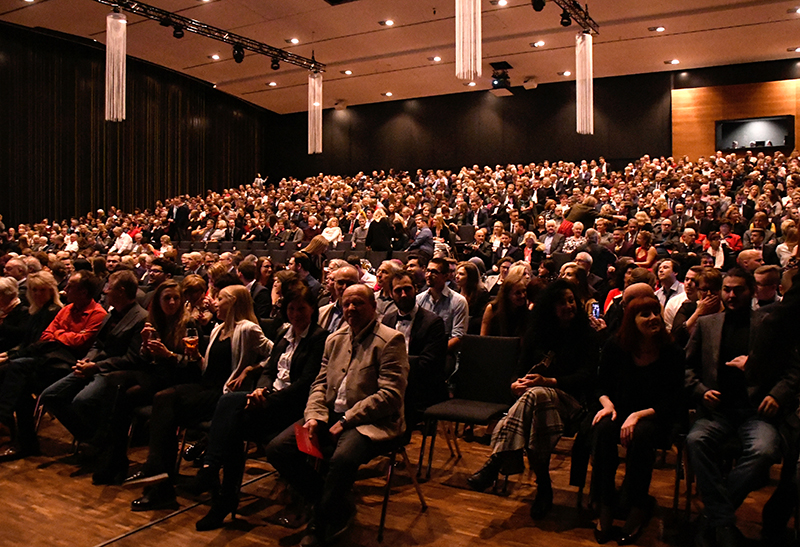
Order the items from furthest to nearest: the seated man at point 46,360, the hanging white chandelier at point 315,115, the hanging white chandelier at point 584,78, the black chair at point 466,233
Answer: the hanging white chandelier at point 315,115 → the black chair at point 466,233 → the hanging white chandelier at point 584,78 → the seated man at point 46,360

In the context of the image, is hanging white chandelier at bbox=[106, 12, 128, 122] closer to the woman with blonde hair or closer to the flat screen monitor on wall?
the woman with blonde hair

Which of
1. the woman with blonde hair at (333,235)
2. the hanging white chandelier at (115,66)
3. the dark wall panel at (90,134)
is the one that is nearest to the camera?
the hanging white chandelier at (115,66)

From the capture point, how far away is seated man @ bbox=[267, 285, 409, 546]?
8.50 feet

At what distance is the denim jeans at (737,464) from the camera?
94.3 inches

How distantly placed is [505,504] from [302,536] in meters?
0.95

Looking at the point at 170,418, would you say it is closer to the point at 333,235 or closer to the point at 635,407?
the point at 635,407

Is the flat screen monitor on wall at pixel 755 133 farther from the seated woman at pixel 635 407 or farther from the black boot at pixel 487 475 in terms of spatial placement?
the black boot at pixel 487 475

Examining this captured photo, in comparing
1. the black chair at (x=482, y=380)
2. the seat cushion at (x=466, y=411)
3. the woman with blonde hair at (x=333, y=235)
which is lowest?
the seat cushion at (x=466, y=411)

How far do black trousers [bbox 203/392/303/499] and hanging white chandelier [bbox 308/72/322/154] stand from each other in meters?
8.43

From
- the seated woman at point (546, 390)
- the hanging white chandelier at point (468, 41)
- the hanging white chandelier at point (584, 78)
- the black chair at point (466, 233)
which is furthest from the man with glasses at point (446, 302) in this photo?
the black chair at point (466, 233)

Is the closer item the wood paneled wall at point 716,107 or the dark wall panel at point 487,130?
the wood paneled wall at point 716,107

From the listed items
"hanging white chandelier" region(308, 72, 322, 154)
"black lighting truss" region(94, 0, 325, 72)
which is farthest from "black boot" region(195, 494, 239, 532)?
"black lighting truss" region(94, 0, 325, 72)

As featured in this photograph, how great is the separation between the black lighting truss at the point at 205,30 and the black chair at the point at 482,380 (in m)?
8.58

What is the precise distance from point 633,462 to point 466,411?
2.74ft
